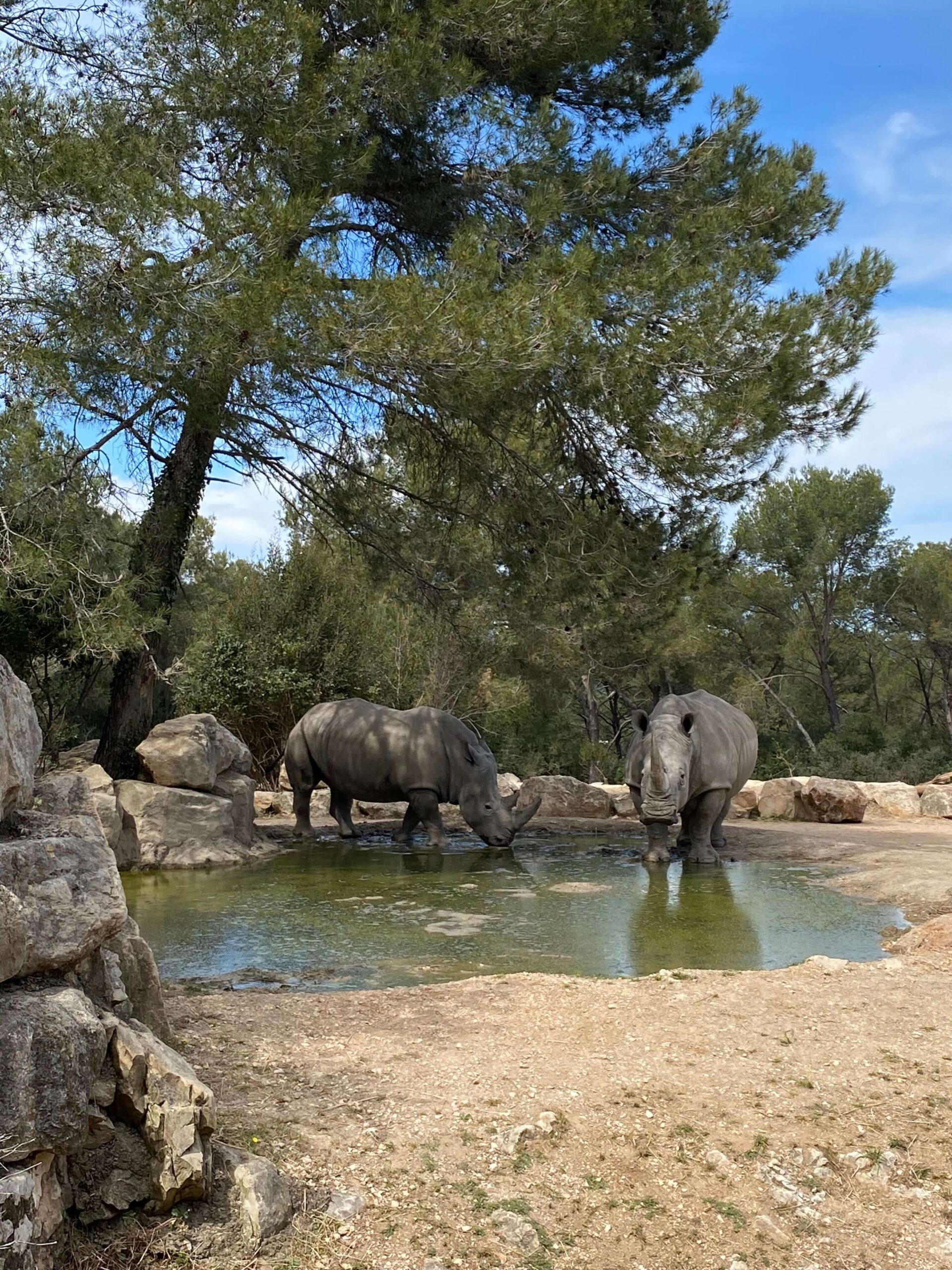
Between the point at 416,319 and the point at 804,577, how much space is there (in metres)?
22.2

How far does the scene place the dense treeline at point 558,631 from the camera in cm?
1108

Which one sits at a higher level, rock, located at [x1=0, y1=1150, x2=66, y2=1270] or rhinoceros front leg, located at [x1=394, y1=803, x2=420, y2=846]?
rhinoceros front leg, located at [x1=394, y1=803, x2=420, y2=846]

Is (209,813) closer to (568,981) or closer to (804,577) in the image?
(568,981)

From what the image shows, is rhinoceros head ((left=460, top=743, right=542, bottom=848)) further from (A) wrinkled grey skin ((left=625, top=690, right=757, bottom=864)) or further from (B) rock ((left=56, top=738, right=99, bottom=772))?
(B) rock ((left=56, top=738, right=99, bottom=772))

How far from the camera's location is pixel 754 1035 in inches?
179

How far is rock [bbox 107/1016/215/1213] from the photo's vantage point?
2.86 m

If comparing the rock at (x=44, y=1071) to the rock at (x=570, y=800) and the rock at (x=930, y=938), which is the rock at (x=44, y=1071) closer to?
the rock at (x=930, y=938)

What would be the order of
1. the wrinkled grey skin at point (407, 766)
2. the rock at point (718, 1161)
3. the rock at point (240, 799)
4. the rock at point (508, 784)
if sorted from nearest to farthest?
the rock at point (718, 1161) < the rock at point (240, 799) < the wrinkled grey skin at point (407, 766) < the rock at point (508, 784)

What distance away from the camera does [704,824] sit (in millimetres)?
10867

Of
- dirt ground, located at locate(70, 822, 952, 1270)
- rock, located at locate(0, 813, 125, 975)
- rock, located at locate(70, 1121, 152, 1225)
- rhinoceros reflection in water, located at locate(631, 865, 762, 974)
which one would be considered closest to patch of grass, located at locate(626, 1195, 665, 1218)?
dirt ground, located at locate(70, 822, 952, 1270)

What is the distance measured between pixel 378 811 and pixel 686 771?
274 inches

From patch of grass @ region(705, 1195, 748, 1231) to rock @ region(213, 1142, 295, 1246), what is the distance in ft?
4.19

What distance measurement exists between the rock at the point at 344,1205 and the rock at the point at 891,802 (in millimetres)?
13154

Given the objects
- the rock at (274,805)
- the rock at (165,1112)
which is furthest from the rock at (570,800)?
the rock at (165,1112)
